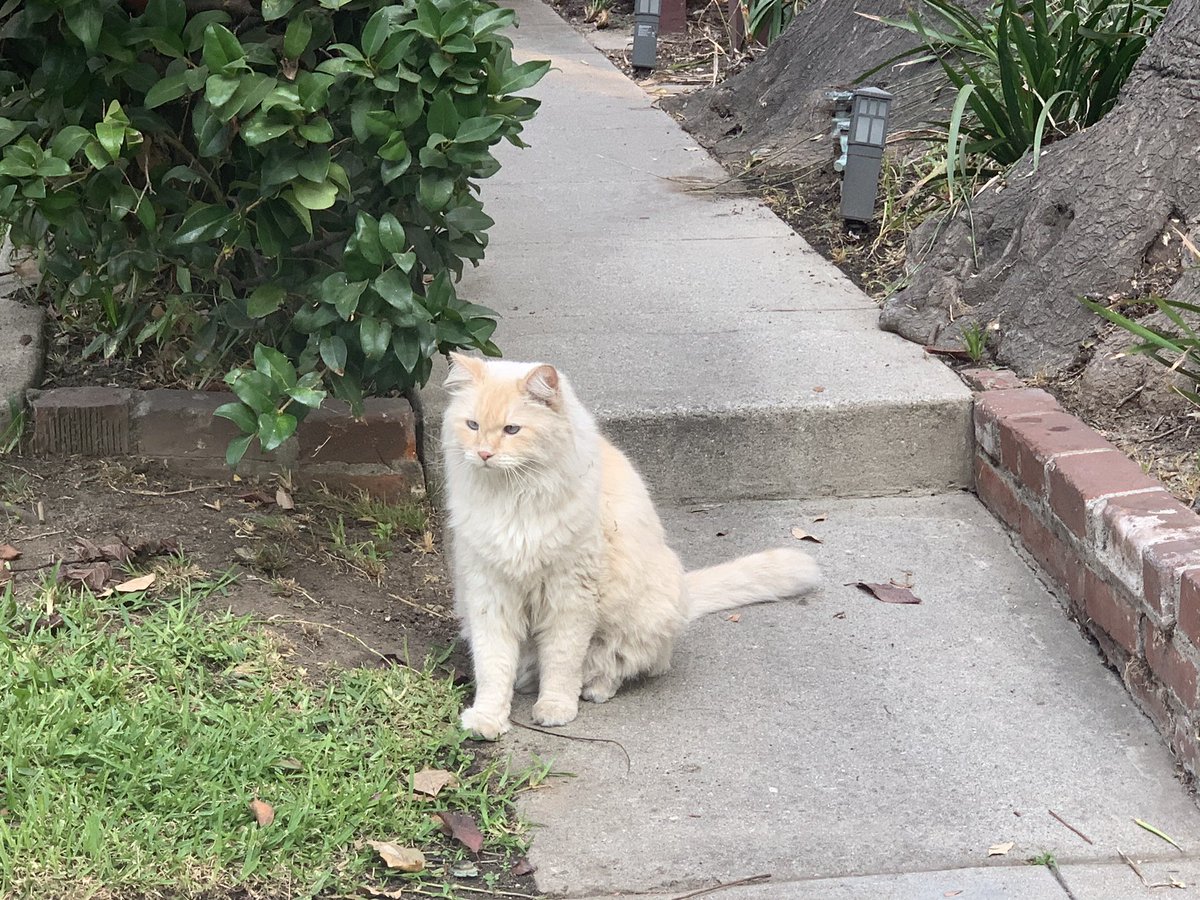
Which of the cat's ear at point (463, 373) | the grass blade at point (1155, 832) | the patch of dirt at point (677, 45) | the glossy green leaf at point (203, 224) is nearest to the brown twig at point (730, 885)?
the grass blade at point (1155, 832)

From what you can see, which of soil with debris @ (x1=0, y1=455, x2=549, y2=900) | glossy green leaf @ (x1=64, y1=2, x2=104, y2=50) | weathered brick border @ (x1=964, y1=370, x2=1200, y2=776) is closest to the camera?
weathered brick border @ (x1=964, y1=370, x2=1200, y2=776)


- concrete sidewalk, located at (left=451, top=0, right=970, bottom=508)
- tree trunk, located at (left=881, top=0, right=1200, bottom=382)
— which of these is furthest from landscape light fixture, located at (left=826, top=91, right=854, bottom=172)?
tree trunk, located at (left=881, top=0, right=1200, bottom=382)

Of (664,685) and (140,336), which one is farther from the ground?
(140,336)

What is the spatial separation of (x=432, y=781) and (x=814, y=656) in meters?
1.18

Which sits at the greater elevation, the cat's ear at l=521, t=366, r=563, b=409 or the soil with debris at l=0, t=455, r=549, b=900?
the cat's ear at l=521, t=366, r=563, b=409

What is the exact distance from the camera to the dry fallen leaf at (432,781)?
2.96m

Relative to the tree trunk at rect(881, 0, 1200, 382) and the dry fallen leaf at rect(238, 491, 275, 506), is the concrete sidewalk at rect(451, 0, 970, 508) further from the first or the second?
the dry fallen leaf at rect(238, 491, 275, 506)

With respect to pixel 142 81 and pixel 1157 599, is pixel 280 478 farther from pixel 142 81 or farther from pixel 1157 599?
pixel 1157 599

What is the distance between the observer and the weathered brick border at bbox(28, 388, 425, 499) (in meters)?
4.11

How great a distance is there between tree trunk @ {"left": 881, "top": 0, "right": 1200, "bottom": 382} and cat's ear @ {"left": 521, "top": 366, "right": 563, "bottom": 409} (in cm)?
207

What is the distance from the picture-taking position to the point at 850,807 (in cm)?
297

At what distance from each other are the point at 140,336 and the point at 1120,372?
314cm

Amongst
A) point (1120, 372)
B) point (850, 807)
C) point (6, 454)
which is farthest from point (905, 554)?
point (6, 454)

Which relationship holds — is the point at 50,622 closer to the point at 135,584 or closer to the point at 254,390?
the point at 135,584
